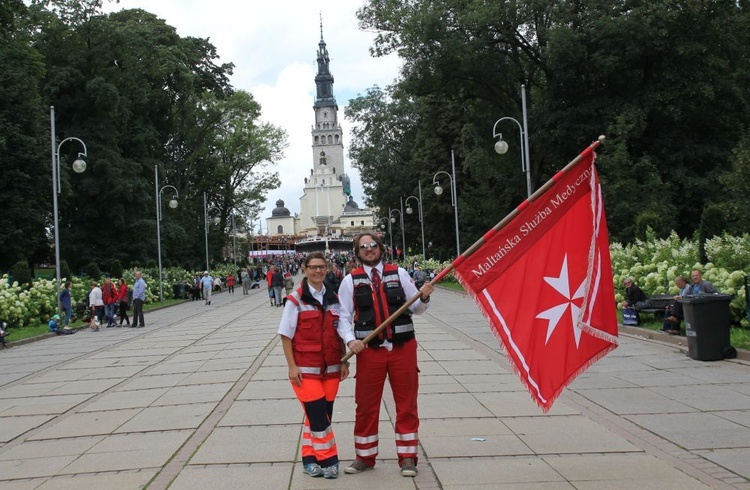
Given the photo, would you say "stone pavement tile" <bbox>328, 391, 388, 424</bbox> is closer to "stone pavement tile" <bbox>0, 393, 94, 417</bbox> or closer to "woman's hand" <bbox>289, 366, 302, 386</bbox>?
"woman's hand" <bbox>289, 366, 302, 386</bbox>

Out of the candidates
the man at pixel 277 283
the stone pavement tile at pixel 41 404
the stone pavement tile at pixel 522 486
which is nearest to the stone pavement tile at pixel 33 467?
the stone pavement tile at pixel 41 404

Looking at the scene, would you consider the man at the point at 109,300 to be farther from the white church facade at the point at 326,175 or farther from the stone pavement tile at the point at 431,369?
the white church facade at the point at 326,175

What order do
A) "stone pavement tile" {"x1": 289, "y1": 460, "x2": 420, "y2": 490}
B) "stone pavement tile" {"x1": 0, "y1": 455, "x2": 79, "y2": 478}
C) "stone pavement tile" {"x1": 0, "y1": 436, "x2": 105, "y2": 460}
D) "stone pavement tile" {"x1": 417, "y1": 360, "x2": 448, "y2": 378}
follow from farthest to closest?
"stone pavement tile" {"x1": 417, "y1": 360, "x2": 448, "y2": 378} < "stone pavement tile" {"x1": 0, "y1": 436, "x2": 105, "y2": 460} < "stone pavement tile" {"x1": 0, "y1": 455, "x2": 79, "y2": 478} < "stone pavement tile" {"x1": 289, "y1": 460, "x2": 420, "y2": 490}

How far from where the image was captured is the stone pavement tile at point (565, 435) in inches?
271

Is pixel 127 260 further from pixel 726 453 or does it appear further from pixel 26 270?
pixel 726 453

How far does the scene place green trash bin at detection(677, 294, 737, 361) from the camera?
39.1 feet

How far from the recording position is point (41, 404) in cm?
1073

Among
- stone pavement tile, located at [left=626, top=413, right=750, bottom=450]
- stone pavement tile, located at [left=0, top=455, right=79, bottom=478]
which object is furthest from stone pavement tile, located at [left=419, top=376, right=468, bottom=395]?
stone pavement tile, located at [left=0, top=455, right=79, bottom=478]

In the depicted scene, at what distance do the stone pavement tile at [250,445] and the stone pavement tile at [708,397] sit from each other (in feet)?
14.6

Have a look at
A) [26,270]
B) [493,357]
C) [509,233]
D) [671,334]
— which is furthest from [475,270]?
[26,270]

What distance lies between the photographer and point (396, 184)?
71.9 meters

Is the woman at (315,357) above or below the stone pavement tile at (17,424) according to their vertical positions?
above

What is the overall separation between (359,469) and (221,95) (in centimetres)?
6177

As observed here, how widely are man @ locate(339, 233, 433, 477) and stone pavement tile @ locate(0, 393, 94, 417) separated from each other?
5.58 metres
